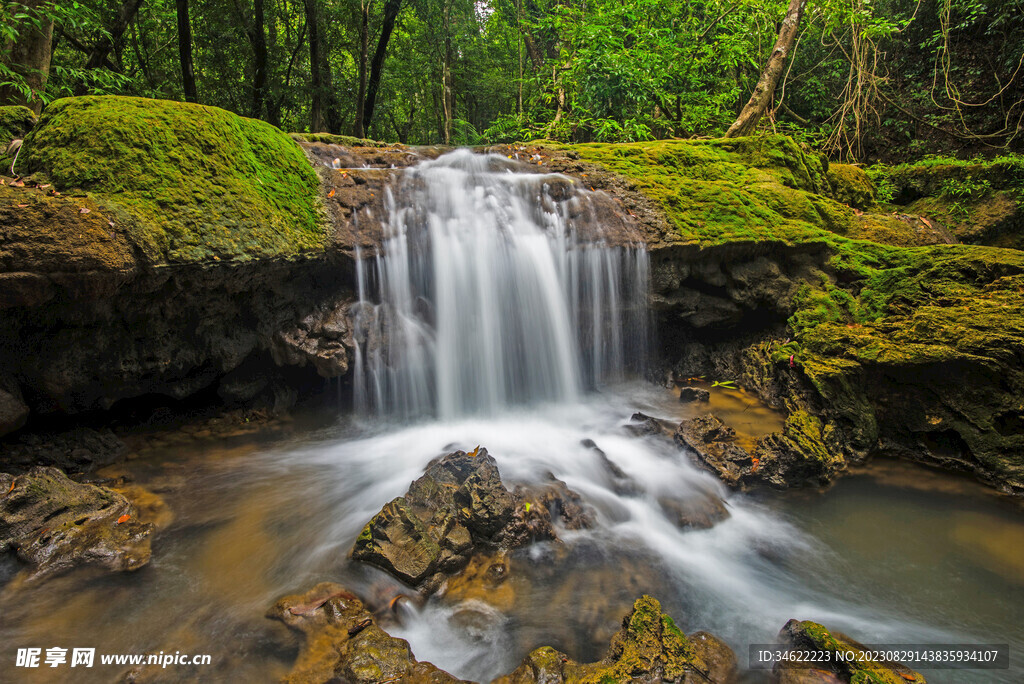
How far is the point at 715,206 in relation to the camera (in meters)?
6.73

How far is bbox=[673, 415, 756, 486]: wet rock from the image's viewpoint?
4.66 meters

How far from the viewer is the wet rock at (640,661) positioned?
2.51 m

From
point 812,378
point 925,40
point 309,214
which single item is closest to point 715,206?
point 812,378

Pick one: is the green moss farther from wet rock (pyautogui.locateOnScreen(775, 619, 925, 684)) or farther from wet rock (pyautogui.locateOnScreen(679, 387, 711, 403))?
wet rock (pyautogui.locateOnScreen(775, 619, 925, 684))

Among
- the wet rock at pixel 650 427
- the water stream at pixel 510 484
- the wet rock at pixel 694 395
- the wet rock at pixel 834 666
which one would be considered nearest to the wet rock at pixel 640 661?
the water stream at pixel 510 484

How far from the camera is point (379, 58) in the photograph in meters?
11.8

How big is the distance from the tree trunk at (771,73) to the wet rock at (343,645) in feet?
31.6

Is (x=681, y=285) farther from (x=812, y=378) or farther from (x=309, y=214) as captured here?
(x=309, y=214)

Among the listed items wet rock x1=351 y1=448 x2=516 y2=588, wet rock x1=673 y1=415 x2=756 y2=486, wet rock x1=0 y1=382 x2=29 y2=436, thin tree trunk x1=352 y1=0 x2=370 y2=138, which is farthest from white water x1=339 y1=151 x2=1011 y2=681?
thin tree trunk x1=352 y1=0 x2=370 y2=138

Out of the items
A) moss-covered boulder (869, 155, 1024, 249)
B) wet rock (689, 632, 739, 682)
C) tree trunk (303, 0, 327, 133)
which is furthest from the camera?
tree trunk (303, 0, 327, 133)

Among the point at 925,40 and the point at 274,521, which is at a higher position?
the point at 925,40

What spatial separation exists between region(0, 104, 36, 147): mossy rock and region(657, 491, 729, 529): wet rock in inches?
266

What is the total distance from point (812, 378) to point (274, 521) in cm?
550

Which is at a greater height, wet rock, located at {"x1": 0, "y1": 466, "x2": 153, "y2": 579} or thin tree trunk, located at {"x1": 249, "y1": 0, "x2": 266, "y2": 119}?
thin tree trunk, located at {"x1": 249, "y1": 0, "x2": 266, "y2": 119}
